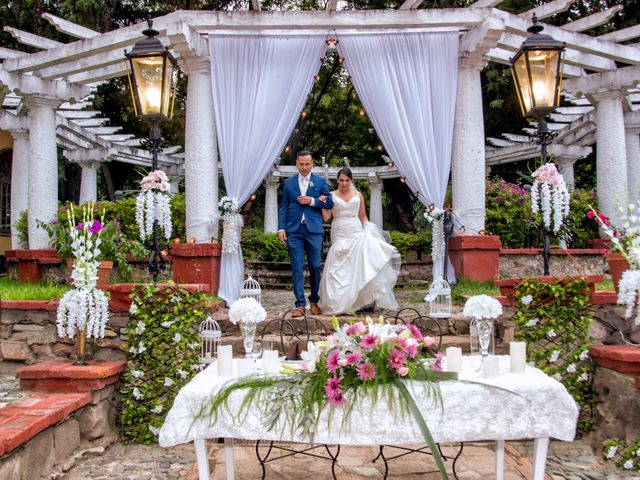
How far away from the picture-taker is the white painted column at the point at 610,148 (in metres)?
9.02

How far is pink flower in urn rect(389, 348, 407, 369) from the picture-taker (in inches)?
124

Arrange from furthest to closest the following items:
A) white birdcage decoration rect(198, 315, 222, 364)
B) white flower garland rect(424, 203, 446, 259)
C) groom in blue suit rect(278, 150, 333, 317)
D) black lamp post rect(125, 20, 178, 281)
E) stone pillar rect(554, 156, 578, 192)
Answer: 1. stone pillar rect(554, 156, 578, 192)
2. white flower garland rect(424, 203, 446, 259)
3. groom in blue suit rect(278, 150, 333, 317)
4. black lamp post rect(125, 20, 178, 281)
5. white birdcage decoration rect(198, 315, 222, 364)

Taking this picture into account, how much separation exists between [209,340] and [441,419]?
2685 millimetres

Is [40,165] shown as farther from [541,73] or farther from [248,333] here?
[541,73]

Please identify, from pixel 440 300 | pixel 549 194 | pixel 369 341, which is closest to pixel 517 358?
pixel 369 341

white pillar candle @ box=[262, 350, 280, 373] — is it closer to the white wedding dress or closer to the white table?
the white table

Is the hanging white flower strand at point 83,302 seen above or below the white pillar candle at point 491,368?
above

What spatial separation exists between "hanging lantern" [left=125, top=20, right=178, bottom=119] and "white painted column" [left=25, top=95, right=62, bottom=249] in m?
4.35

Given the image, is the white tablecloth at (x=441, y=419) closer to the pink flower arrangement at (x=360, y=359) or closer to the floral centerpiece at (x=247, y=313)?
the pink flower arrangement at (x=360, y=359)

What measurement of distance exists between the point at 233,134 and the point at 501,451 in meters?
5.14

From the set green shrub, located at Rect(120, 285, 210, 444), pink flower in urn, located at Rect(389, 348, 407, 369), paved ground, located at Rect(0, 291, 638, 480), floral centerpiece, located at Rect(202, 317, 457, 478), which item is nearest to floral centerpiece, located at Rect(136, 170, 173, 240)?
green shrub, located at Rect(120, 285, 210, 444)

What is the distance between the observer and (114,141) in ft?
45.4

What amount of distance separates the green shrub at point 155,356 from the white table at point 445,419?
1.68 meters

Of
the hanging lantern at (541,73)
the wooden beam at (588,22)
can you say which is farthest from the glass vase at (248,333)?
the wooden beam at (588,22)
